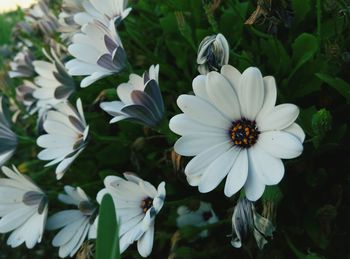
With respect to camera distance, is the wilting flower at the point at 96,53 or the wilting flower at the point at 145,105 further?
the wilting flower at the point at 96,53

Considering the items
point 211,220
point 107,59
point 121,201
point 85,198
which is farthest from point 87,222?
point 107,59

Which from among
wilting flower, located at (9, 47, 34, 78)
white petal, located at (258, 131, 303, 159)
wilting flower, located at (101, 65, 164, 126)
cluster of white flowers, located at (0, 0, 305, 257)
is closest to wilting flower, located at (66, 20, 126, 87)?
cluster of white flowers, located at (0, 0, 305, 257)

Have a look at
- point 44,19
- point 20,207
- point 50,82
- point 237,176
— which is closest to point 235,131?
point 237,176

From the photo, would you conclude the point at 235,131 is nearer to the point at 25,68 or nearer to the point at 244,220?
the point at 244,220

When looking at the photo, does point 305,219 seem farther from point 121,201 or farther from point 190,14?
point 190,14

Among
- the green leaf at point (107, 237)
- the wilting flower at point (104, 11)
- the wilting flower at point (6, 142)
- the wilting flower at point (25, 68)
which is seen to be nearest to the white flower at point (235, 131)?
the green leaf at point (107, 237)

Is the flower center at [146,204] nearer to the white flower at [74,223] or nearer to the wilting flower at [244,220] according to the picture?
the white flower at [74,223]
